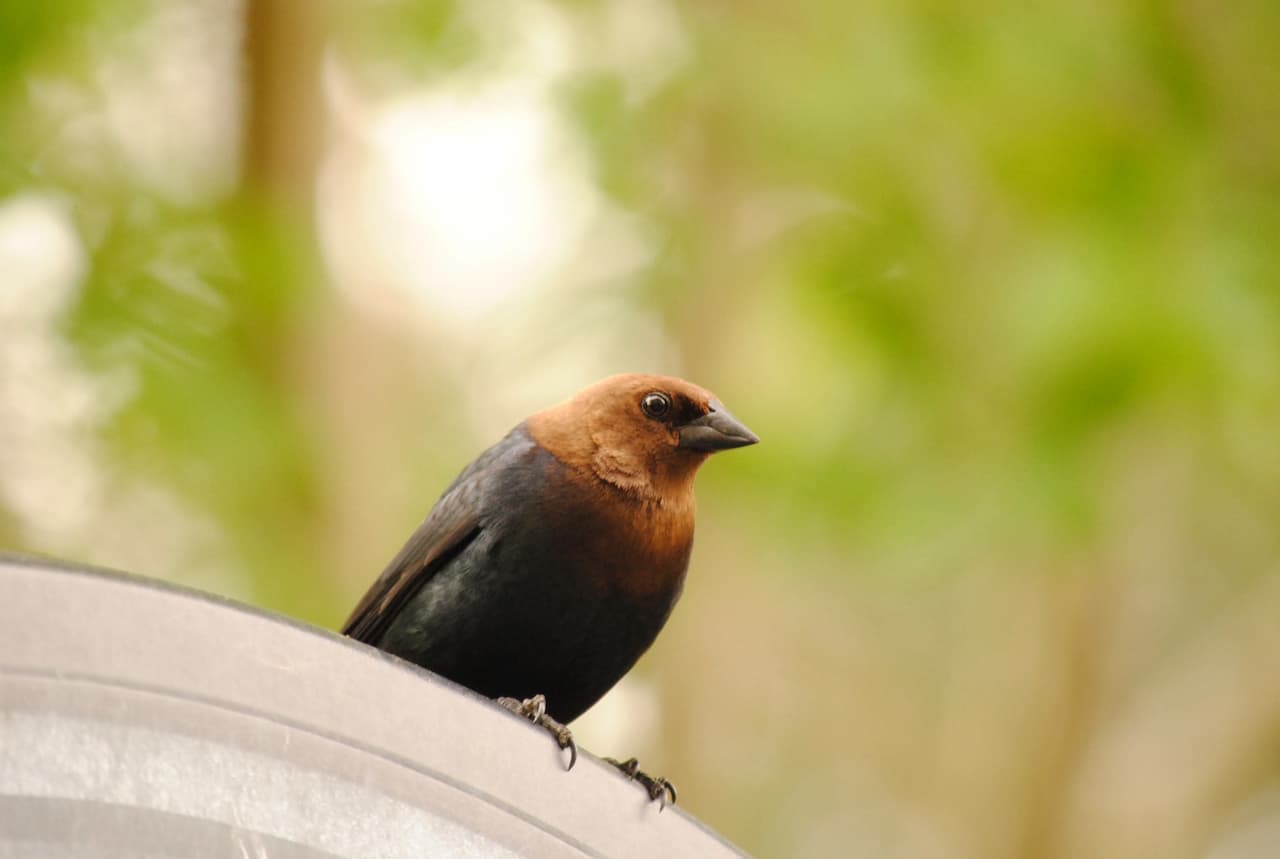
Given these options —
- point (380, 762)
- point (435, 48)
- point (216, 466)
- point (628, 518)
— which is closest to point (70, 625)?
point (380, 762)

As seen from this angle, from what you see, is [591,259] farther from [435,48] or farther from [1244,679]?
[1244,679]

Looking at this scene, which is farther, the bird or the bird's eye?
the bird's eye

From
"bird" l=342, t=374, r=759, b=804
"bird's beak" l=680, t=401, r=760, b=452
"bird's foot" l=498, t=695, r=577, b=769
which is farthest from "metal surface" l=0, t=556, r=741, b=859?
"bird's beak" l=680, t=401, r=760, b=452

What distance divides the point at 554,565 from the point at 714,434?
51 centimetres

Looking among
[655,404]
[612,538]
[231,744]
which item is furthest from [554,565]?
[231,744]

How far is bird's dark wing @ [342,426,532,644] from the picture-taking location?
11.0ft

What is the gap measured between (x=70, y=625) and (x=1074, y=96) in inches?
171

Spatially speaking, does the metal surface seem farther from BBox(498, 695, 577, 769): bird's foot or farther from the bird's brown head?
the bird's brown head

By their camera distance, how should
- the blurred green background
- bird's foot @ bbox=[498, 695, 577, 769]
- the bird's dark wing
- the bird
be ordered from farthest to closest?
the blurred green background < the bird's dark wing < the bird < bird's foot @ bbox=[498, 695, 577, 769]

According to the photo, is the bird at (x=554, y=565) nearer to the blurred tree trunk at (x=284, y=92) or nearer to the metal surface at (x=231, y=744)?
the metal surface at (x=231, y=744)

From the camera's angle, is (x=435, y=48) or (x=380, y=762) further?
(x=435, y=48)

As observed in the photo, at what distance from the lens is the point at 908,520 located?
517 centimetres

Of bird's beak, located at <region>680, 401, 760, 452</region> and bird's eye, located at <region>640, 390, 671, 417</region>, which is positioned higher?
bird's eye, located at <region>640, 390, 671, 417</region>

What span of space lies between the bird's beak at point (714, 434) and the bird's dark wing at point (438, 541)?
338mm
